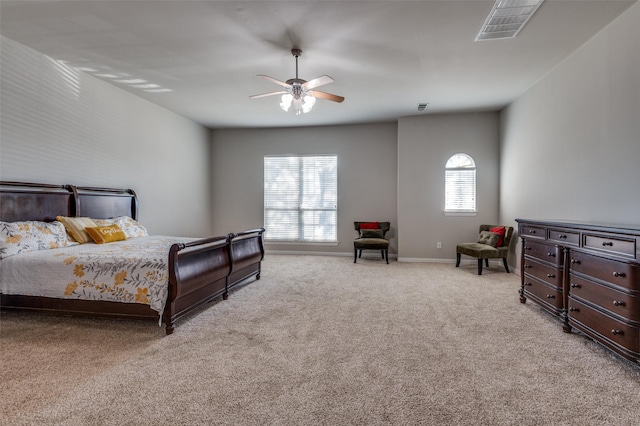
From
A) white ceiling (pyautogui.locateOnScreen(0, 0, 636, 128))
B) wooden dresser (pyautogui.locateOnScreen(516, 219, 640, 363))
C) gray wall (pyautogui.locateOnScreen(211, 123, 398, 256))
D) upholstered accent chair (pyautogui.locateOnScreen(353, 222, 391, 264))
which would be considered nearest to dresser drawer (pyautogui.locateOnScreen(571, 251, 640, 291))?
wooden dresser (pyautogui.locateOnScreen(516, 219, 640, 363))

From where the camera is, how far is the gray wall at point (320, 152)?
22.1 feet

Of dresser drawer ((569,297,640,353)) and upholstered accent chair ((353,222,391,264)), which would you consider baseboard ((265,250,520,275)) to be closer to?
upholstered accent chair ((353,222,391,264))

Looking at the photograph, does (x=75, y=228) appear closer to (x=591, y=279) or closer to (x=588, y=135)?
(x=591, y=279)

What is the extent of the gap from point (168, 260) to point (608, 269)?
3.54 m

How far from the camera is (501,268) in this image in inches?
217

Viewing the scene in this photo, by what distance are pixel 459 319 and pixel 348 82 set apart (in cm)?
335

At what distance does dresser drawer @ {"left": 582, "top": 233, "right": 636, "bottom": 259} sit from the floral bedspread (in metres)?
3.55

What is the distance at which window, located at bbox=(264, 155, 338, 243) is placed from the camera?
6965 mm

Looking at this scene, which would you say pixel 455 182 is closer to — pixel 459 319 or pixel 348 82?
pixel 348 82

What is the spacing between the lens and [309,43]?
11.0 ft

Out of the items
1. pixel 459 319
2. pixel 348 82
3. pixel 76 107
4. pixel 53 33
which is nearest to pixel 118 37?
pixel 53 33

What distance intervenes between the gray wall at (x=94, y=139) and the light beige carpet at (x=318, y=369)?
187cm

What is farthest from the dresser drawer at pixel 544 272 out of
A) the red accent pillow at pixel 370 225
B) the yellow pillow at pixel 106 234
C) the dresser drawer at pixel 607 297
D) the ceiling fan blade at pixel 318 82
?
the yellow pillow at pixel 106 234

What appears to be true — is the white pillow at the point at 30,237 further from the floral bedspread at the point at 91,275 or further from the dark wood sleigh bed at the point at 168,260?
the dark wood sleigh bed at the point at 168,260
